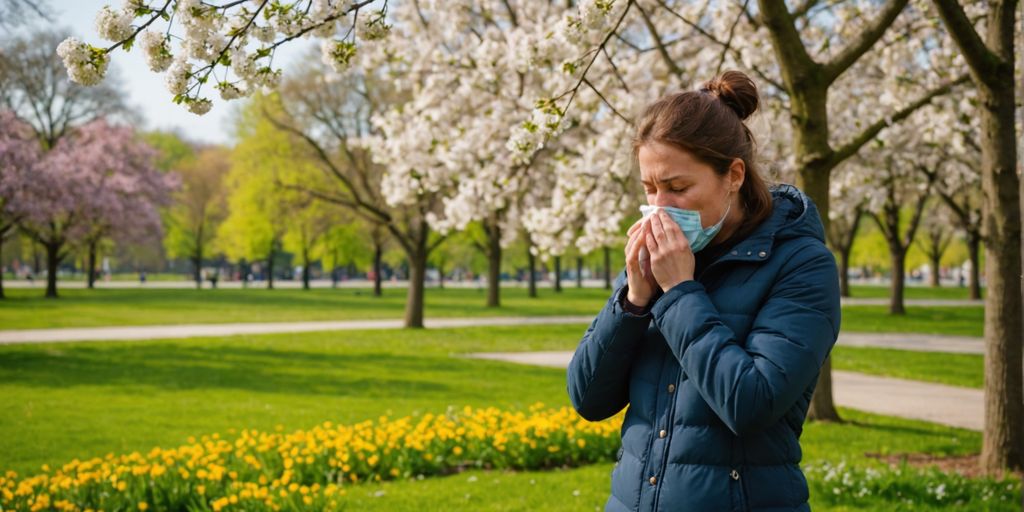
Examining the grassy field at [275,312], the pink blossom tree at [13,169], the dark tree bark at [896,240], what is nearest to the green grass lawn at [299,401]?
the pink blossom tree at [13,169]

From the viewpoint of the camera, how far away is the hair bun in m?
2.20

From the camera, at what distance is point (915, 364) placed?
608 inches

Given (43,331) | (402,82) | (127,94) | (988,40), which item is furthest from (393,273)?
(988,40)

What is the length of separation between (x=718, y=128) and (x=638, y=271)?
0.38 meters

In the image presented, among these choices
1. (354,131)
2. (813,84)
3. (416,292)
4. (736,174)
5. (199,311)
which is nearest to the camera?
(736,174)

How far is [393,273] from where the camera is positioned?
91688mm

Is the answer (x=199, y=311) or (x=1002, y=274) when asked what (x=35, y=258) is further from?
(x=1002, y=274)

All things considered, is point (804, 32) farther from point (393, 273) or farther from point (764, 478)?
point (393, 273)

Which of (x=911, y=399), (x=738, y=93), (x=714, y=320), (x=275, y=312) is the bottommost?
(x=911, y=399)

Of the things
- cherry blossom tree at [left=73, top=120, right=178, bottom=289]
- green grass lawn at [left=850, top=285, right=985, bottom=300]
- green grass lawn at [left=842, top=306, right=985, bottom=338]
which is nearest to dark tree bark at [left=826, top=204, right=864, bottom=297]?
green grass lawn at [left=842, top=306, right=985, bottom=338]

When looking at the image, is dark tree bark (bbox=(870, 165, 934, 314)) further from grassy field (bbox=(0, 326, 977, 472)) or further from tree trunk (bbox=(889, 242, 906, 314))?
grassy field (bbox=(0, 326, 977, 472))

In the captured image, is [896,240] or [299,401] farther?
[896,240]

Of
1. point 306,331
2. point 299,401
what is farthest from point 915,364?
point 306,331

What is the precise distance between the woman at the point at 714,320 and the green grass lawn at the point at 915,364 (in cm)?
1250
